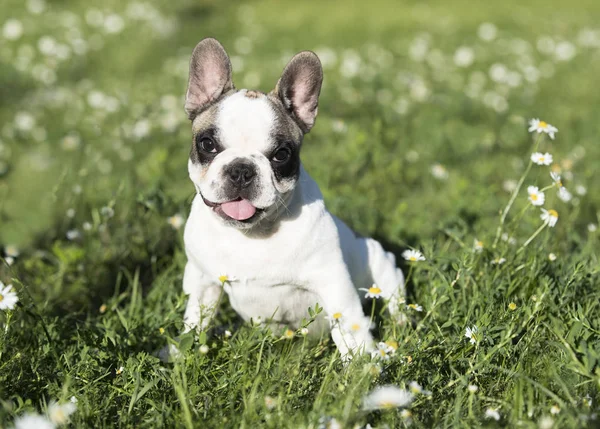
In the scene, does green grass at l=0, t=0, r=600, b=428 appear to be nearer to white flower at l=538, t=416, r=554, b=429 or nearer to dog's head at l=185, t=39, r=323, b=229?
white flower at l=538, t=416, r=554, b=429

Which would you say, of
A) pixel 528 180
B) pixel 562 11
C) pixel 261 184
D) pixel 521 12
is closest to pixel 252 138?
pixel 261 184

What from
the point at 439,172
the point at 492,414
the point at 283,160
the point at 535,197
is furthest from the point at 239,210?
the point at 439,172

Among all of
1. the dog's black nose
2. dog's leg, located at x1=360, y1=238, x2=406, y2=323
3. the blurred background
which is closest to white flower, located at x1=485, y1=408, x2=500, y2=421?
dog's leg, located at x1=360, y1=238, x2=406, y2=323

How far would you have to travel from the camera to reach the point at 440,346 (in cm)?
304

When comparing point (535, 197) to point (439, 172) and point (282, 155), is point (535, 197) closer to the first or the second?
point (282, 155)

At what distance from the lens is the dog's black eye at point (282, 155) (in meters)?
3.25

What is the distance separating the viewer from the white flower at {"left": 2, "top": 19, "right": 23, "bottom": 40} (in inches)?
374

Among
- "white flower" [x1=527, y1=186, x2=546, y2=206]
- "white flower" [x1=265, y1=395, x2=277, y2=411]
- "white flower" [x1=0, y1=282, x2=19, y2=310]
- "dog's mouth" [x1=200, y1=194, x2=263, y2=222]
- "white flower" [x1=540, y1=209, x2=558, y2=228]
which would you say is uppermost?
"dog's mouth" [x1=200, y1=194, x2=263, y2=222]

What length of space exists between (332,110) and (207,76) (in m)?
3.82

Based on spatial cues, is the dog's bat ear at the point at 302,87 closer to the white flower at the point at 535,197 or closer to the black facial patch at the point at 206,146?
the black facial patch at the point at 206,146

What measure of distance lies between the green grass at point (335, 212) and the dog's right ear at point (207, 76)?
0.82m

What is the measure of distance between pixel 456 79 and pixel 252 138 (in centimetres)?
609

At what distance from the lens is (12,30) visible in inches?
374

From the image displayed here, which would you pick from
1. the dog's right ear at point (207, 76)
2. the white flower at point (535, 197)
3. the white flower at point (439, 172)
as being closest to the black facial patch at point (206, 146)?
the dog's right ear at point (207, 76)
